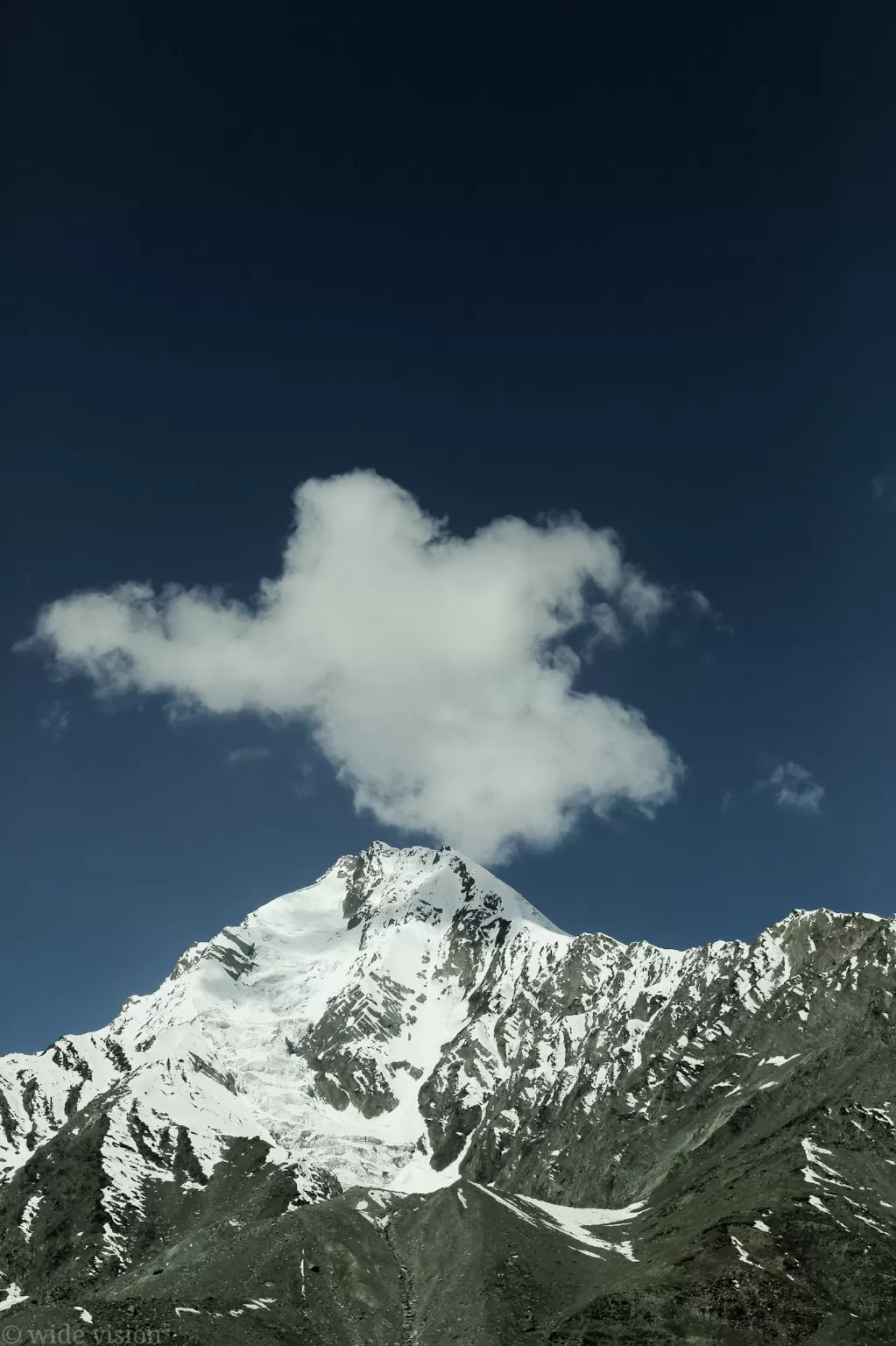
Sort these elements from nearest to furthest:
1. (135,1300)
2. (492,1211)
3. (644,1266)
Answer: (135,1300)
(644,1266)
(492,1211)

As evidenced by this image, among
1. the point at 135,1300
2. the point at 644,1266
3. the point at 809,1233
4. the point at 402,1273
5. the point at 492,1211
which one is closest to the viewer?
the point at 135,1300

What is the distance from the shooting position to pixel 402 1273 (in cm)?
17162

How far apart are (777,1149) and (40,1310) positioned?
135 meters

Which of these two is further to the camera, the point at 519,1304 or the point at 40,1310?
the point at 519,1304

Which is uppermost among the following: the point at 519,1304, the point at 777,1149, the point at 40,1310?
the point at 777,1149

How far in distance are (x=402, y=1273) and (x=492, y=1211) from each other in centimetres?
2067

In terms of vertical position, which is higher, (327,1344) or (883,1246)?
(883,1246)

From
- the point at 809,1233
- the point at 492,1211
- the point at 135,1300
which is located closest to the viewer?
the point at 135,1300

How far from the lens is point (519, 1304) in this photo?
146000 millimetres

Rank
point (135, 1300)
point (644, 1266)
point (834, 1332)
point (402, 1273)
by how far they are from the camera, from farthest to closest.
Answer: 1. point (402, 1273)
2. point (644, 1266)
3. point (135, 1300)
4. point (834, 1332)

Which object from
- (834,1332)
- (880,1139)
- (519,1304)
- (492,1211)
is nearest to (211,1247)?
(492,1211)

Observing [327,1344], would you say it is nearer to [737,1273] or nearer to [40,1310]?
[40,1310]

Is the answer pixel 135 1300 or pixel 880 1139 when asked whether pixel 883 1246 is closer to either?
pixel 880 1139

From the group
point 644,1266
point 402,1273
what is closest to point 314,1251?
point 402,1273
